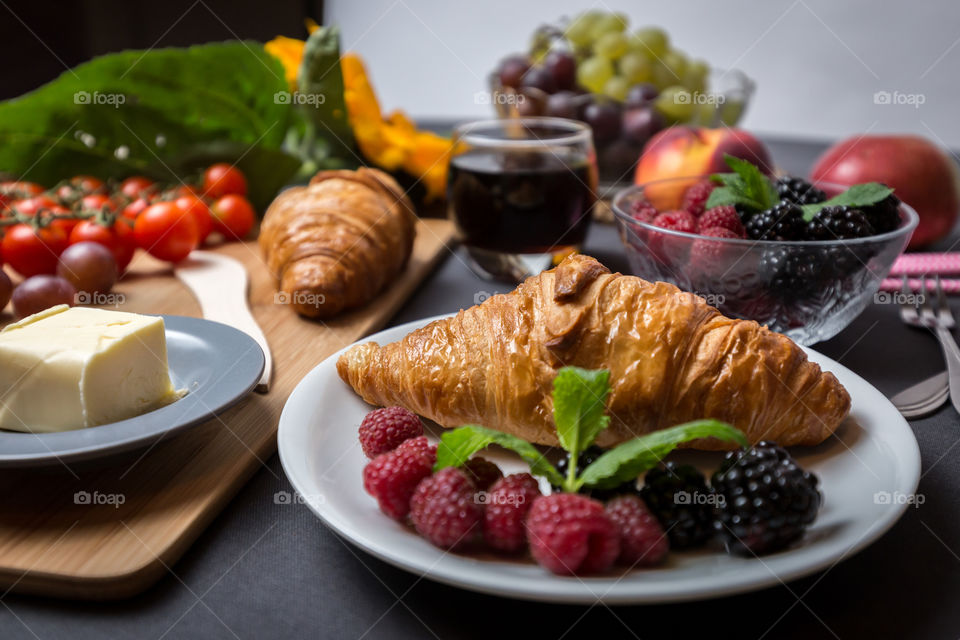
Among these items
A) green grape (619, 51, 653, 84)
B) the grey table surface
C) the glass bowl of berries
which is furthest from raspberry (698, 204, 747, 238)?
green grape (619, 51, 653, 84)

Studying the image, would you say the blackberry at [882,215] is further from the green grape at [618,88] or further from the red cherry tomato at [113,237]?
the red cherry tomato at [113,237]

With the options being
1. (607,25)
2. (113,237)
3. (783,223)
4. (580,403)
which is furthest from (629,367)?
(607,25)

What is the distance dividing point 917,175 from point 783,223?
2.79 feet

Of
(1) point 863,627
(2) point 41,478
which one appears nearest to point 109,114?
(2) point 41,478

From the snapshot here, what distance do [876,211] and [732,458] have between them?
73 centimetres

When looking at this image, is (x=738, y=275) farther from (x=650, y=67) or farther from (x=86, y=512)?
(x=650, y=67)

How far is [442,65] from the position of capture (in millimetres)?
4527

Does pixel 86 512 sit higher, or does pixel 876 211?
pixel 876 211

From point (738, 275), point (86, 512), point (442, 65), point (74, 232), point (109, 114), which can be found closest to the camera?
point (86, 512)

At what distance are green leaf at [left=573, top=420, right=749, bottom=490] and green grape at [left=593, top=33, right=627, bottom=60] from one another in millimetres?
1748

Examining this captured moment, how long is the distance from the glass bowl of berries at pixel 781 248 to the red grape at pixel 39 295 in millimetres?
1106

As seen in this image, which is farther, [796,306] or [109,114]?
[109,114]

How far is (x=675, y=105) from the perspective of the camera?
7.37 feet

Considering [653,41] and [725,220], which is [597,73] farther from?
[725,220]
